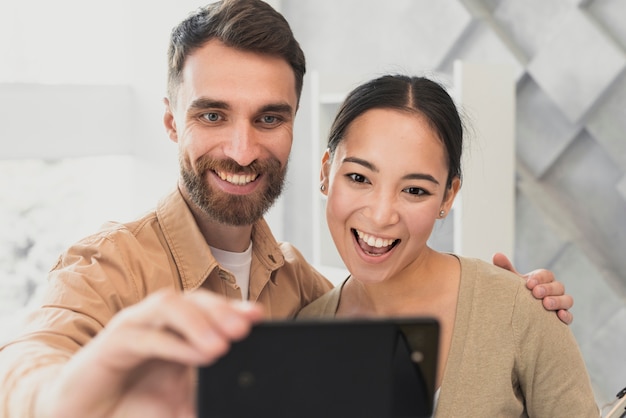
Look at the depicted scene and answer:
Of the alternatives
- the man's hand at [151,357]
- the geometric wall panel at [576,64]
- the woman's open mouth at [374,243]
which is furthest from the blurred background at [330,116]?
the man's hand at [151,357]

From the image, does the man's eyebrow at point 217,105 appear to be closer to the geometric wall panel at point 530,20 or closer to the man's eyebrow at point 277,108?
the man's eyebrow at point 277,108

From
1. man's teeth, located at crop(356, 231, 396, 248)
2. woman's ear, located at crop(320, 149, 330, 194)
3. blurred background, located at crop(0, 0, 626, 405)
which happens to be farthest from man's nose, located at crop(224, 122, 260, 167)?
blurred background, located at crop(0, 0, 626, 405)

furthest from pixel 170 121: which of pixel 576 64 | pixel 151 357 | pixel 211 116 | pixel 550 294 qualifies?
pixel 576 64

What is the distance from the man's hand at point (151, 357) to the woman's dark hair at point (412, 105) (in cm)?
72

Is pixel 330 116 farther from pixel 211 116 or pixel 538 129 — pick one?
pixel 211 116

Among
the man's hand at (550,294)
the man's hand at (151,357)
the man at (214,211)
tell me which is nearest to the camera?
the man's hand at (151,357)

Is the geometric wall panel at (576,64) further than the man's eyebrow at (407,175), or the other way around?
the geometric wall panel at (576,64)

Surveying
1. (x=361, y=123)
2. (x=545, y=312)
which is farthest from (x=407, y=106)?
(x=545, y=312)

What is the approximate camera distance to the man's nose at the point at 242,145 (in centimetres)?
133

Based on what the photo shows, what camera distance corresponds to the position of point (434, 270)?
1.34 m

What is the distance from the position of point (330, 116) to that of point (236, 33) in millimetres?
1086

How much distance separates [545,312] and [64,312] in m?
0.70

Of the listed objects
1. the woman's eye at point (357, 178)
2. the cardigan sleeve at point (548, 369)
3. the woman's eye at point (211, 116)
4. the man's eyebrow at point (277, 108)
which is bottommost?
the cardigan sleeve at point (548, 369)

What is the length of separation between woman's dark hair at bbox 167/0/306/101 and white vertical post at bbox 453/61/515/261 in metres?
0.79
